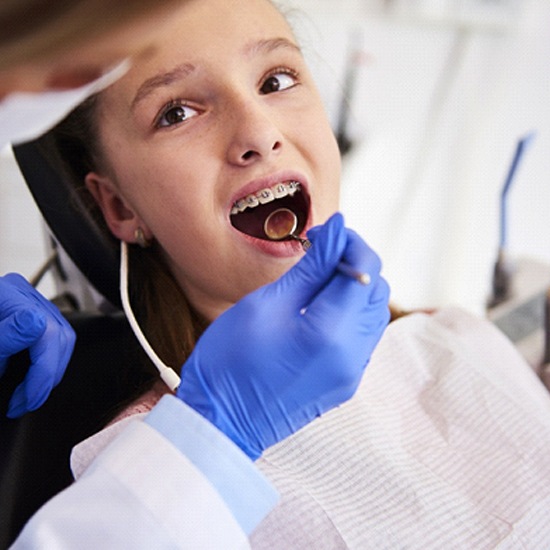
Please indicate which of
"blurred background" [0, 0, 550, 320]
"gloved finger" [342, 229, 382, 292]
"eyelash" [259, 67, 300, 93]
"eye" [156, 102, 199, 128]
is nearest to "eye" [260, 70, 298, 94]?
"eyelash" [259, 67, 300, 93]

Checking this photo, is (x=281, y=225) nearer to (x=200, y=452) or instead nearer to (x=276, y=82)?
(x=276, y=82)

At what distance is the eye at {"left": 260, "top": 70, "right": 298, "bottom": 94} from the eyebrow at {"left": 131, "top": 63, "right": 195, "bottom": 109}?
142mm

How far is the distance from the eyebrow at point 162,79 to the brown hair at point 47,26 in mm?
560

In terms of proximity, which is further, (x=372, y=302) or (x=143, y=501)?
(x=372, y=302)

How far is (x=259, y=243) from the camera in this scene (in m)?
1.03

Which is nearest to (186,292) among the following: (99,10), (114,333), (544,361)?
(114,333)

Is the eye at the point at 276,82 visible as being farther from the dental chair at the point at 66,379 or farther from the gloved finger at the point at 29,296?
the gloved finger at the point at 29,296

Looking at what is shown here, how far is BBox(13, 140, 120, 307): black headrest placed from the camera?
3.64ft

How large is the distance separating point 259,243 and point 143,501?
0.48 m

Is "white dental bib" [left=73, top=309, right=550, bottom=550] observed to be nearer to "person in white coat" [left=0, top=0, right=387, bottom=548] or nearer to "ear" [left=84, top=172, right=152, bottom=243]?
"person in white coat" [left=0, top=0, right=387, bottom=548]

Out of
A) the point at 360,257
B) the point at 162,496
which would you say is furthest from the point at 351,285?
the point at 162,496

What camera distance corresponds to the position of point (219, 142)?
1022mm

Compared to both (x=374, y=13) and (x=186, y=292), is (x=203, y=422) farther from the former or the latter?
(x=374, y=13)

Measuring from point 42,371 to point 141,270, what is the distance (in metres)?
0.31
